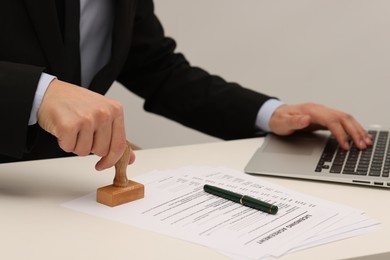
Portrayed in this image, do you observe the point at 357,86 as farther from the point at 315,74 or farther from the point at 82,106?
the point at 82,106

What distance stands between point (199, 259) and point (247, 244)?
70 mm

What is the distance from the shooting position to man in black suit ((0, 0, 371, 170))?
3.08ft

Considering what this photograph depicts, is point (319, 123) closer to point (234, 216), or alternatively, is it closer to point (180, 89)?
point (180, 89)

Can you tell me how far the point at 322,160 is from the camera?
1.23 meters

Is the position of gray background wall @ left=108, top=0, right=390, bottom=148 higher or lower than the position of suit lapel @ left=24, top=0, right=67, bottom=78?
lower

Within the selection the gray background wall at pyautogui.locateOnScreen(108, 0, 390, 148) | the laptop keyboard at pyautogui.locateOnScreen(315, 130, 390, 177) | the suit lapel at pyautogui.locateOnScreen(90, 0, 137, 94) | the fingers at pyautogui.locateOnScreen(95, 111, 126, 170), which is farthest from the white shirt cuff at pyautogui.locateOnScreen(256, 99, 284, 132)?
the gray background wall at pyautogui.locateOnScreen(108, 0, 390, 148)

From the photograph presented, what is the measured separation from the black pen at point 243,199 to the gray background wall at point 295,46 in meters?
1.57

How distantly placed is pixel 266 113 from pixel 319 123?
0.15 meters

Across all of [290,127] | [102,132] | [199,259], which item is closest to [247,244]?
[199,259]

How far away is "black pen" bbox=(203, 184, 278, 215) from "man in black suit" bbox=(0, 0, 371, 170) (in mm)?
160

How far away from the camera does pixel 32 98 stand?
3.13 feet

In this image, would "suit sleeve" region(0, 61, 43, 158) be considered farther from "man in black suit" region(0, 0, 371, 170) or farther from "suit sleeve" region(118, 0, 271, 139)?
"suit sleeve" region(118, 0, 271, 139)

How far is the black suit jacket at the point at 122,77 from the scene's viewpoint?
981 mm

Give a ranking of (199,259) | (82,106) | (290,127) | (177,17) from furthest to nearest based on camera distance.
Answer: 1. (177,17)
2. (290,127)
3. (82,106)
4. (199,259)
